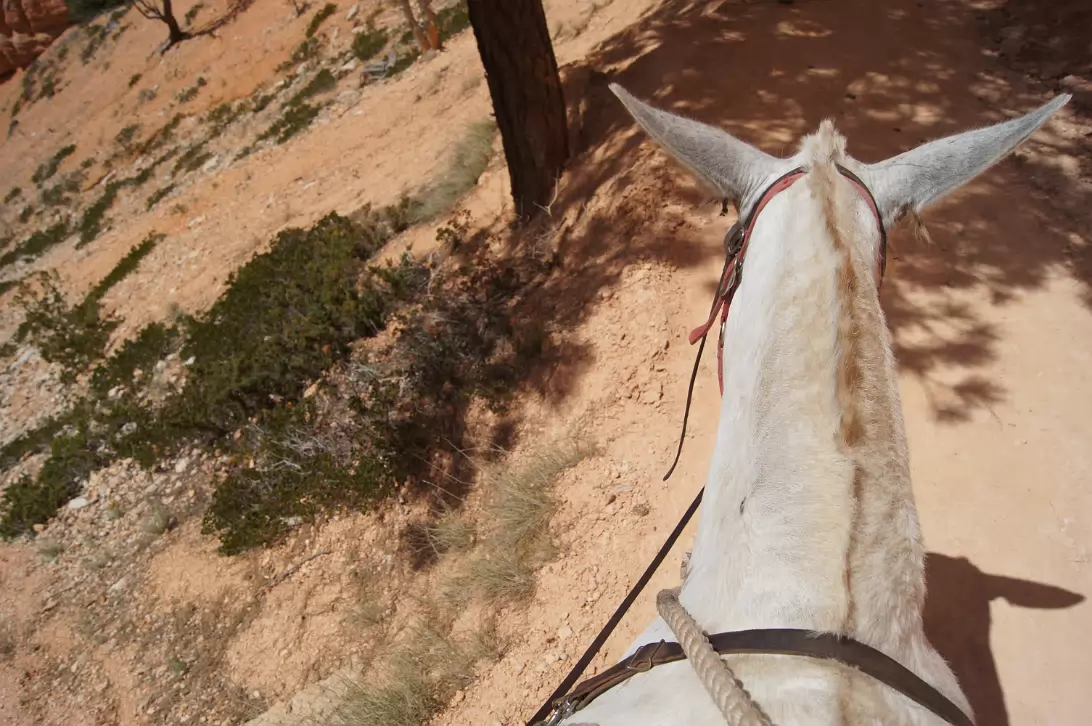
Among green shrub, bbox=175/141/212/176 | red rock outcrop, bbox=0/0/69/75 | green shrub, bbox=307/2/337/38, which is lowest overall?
green shrub, bbox=175/141/212/176

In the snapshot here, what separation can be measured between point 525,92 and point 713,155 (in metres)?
3.72

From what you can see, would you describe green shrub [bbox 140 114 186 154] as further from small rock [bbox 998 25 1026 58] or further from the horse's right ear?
the horse's right ear

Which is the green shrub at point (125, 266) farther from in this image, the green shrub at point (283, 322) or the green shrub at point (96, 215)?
the green shrub at point (96, 215)

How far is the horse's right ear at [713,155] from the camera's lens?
1.71 m

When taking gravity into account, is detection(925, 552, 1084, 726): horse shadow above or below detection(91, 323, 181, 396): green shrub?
below

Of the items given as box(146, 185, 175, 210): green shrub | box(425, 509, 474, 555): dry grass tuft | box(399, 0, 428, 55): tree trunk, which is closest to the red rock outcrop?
box(146, 185, 175, 210): green shrub

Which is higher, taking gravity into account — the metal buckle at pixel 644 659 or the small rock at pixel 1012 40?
the metal buckle at pixel 644 659

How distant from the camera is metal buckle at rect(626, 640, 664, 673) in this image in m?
1.59

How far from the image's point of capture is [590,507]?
3814 millimetres

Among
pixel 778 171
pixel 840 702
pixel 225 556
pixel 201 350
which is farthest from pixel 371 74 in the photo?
pixel 840 702

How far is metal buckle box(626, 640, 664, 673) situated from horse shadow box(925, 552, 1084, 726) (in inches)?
79.1

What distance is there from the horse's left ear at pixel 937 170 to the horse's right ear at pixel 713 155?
310 millimetres

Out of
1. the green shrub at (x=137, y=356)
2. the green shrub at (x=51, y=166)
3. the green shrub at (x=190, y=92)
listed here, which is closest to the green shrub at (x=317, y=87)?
the green shrub at (x=190, y=92)

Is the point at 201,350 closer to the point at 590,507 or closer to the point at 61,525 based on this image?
the point at 61,525
